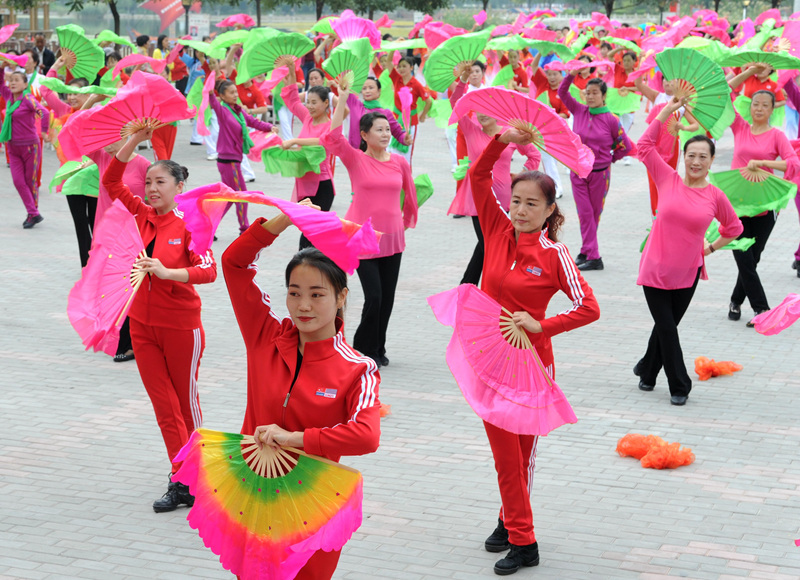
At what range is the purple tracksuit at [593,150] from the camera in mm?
11414

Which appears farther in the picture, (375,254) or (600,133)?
(600,133)

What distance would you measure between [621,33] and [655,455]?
75.2 ft

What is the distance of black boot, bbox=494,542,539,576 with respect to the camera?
4953mm

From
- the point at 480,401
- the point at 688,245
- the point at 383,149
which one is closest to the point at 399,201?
the point at 383,149

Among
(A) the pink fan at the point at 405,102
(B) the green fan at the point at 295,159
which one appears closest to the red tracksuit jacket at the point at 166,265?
(B) the green fan at the point at 295,159

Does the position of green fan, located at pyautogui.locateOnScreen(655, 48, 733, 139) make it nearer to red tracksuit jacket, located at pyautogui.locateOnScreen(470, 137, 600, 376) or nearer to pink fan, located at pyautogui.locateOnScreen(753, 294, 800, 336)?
red tracksuit jacket, located at pyautogui.locateOnScreen(470, 137, 600, 376)

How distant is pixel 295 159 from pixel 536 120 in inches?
225

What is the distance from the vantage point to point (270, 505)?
11.5 feet

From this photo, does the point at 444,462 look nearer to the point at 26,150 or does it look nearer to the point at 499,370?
the point at 499,370

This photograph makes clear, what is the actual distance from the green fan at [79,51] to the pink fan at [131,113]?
5308 mm

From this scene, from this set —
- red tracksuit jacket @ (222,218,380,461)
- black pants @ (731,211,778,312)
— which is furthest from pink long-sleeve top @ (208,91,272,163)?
red tracksuit jacket @ (222,218,380,461)

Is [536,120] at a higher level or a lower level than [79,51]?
higher

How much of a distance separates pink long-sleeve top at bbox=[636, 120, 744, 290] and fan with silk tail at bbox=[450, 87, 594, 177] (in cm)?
240

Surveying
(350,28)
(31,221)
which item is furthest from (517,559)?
(31,221)
